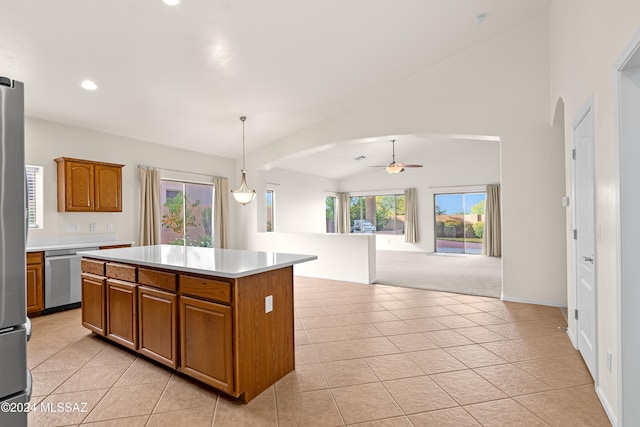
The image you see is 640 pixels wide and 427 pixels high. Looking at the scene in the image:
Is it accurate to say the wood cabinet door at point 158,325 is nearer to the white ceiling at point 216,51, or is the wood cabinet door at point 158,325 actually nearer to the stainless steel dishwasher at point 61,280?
the stainless steel dishwasher at point 61,280

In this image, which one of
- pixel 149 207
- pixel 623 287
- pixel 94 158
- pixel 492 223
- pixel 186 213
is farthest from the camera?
pixel 492 223

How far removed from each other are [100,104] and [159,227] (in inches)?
89.7

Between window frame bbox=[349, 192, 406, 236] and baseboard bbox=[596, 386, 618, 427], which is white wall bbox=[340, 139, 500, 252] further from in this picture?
baseboard bbox=[596, 386, 618, 427]

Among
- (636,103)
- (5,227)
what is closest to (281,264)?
(5,227)

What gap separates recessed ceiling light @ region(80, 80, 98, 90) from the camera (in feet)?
12.5

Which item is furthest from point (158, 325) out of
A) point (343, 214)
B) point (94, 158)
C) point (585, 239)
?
point (343, 214)

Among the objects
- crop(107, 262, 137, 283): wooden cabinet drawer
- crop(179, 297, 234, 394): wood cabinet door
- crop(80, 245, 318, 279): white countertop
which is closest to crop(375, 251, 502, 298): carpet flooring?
crop(80, 245, 318, 279): white countertop

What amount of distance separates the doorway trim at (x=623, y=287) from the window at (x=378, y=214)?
913 cm

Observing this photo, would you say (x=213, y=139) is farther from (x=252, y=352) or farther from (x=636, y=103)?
(x=636, y=103)

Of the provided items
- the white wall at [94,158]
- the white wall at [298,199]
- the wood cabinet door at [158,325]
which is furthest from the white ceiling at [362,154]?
the wood cabinet door at [158,325]

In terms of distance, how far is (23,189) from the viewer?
1115mm

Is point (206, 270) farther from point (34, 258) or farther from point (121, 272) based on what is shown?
point (34, 258)

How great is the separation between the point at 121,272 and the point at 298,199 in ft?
23.9

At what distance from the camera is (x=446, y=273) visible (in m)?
6.55
